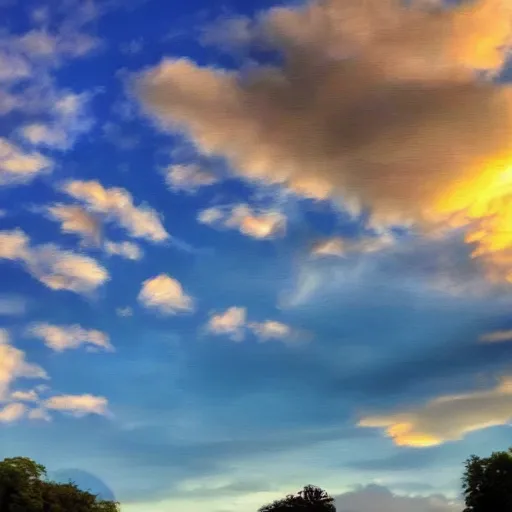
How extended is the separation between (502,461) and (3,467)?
64.5 m

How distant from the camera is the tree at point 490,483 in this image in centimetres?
8925

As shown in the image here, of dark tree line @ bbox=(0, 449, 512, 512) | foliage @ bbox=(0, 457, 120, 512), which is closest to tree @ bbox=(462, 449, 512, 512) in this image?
dark tree line @ bbox=(0, 449, 512, 512)

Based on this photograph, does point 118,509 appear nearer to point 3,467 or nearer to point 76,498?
point 76,498

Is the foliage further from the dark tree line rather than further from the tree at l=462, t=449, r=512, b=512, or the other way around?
the tree at l=462, t=449, r=512, b=512

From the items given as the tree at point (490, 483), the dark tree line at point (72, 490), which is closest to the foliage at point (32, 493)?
the dark tree line at point (72, 490)

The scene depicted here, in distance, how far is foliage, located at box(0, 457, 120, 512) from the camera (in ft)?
288

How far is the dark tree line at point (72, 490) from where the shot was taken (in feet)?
290

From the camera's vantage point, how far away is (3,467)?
9012cm

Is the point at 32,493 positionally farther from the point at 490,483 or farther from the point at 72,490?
the point at 490,483

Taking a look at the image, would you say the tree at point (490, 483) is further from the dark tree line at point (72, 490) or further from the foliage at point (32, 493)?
the foliage at point (32, 493)

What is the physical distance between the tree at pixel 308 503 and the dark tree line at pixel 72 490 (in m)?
26.5

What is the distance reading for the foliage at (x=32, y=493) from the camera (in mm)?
87812

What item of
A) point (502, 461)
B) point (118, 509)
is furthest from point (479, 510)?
point (118, 509)

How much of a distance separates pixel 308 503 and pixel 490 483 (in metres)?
33.1
